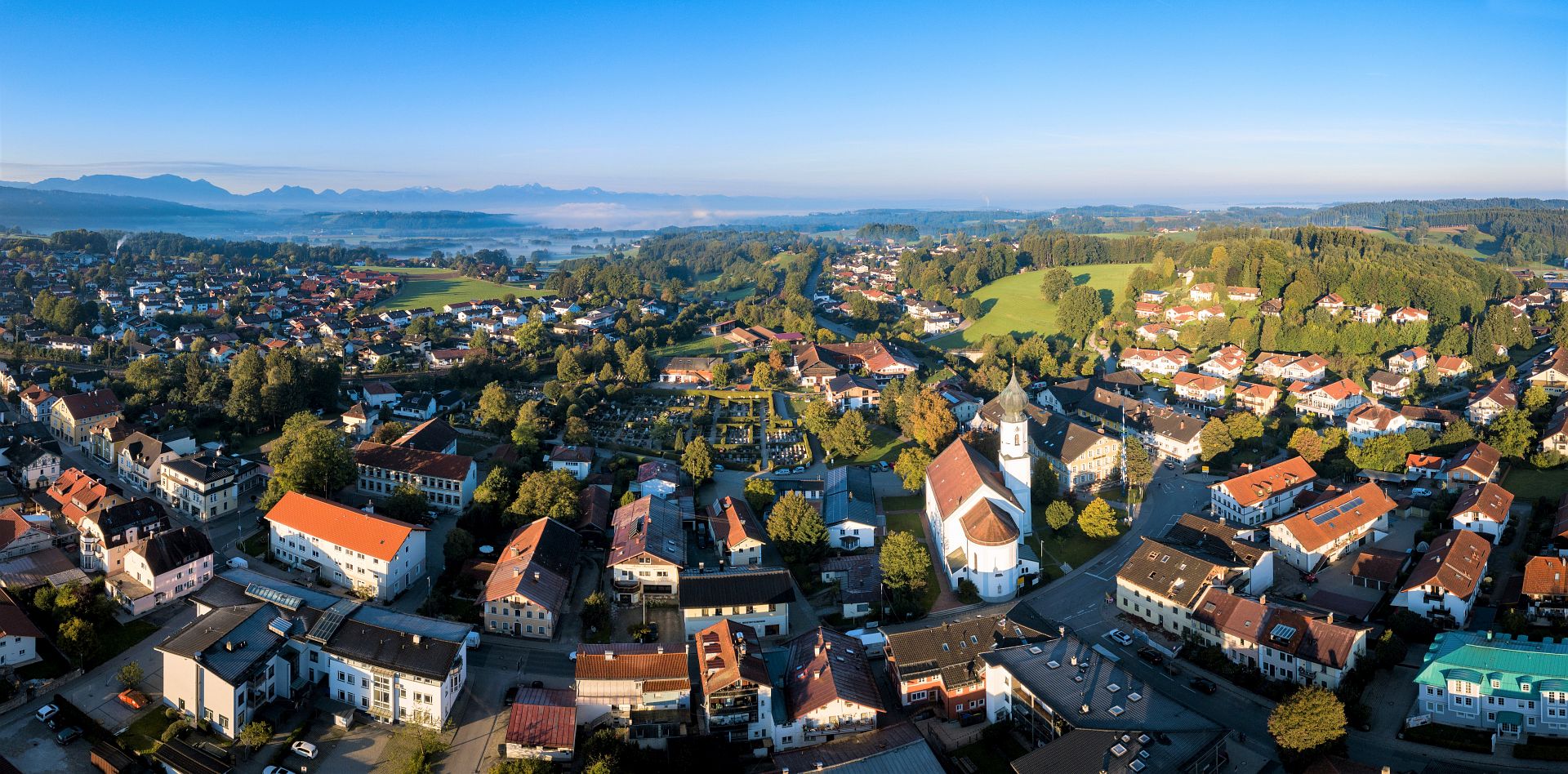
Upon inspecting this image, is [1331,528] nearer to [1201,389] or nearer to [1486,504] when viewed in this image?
[1486,504]

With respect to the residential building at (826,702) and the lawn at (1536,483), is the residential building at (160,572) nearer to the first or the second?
the residential building at (826,702)

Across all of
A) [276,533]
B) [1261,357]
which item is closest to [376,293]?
[276,533]

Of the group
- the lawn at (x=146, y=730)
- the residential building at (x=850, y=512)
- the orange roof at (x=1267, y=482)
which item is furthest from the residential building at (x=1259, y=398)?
the lawn at (x=146, y=730)

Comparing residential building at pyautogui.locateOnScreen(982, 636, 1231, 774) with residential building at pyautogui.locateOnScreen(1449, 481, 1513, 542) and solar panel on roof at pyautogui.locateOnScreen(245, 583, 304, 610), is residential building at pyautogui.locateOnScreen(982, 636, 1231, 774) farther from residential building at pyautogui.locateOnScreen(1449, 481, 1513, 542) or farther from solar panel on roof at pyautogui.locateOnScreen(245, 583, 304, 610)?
solar panel on roof at pyautogui.locateOnScreen(245, 583, 304, 610)

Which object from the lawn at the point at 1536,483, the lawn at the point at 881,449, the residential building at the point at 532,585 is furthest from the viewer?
the lawn at the point at 881,449

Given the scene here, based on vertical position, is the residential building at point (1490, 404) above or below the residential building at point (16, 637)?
above

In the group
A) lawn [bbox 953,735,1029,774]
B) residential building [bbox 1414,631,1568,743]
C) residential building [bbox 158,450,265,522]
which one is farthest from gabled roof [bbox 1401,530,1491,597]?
residential building [bbox 158,450,265,522]
